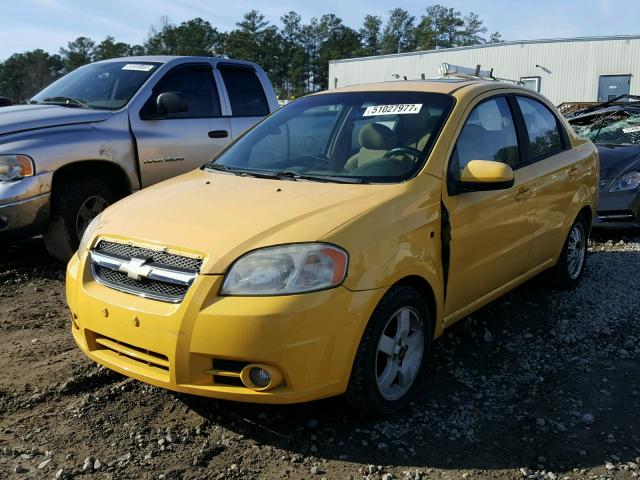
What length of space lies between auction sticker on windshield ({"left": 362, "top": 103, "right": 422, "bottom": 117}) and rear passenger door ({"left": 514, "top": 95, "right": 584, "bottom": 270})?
1.01m

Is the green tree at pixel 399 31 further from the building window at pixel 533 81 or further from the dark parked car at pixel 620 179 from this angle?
the dark parked car at pixel 620 179

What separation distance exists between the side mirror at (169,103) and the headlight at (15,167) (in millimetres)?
1363

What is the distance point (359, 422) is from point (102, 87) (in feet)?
15.2

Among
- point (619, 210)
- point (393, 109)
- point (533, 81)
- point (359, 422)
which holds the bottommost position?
point (359, 422)

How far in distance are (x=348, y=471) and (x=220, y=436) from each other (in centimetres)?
65

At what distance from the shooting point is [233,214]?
298 cm

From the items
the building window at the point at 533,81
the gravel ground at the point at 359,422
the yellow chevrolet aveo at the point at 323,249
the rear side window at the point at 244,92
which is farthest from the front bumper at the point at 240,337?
the building window at the point at 533,81

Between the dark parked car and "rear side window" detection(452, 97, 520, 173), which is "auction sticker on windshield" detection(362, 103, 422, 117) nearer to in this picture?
"rear side window" detection(452, 97, 520, 173)

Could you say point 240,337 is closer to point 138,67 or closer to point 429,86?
point 429,86

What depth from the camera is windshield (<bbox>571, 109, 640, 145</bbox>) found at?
26.3 ft

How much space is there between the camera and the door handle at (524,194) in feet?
13.1

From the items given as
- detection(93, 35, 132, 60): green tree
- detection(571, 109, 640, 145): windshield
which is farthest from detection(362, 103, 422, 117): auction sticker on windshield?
detection(93, 35, 132, 60): green tree

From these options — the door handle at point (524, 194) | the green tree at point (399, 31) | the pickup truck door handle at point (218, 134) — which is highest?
the green tree at point (399, 31)

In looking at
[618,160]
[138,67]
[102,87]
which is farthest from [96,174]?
[618,160]
